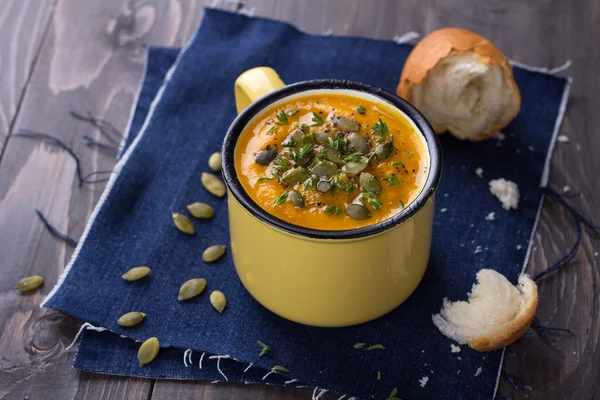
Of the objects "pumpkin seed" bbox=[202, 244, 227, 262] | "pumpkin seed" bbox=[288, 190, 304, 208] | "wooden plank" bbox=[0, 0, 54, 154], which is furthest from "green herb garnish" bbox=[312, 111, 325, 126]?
"wooden plank" bbox=[0, 0, 54, 154]

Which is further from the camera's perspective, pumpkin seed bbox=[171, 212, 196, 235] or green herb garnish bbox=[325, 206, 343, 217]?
pumpkin seed bbox=[171, 212, 196, 235]

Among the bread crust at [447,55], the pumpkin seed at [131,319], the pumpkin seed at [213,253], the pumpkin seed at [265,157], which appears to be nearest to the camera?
the pumpkin seed at [265,157]

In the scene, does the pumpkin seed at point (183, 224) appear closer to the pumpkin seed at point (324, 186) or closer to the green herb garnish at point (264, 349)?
the green herb garnish at point (264, 349)

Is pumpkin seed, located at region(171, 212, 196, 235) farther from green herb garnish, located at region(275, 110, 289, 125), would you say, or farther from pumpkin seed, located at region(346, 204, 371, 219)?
pumpkin seed, located at region(346, 204, 371, 219)

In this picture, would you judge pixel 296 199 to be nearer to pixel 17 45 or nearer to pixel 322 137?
pixel 322 137

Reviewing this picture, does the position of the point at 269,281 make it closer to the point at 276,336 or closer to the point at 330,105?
the point at 276,336

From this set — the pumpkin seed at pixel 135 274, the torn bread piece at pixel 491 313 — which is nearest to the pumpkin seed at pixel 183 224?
the pumpkin seed at pixel 135 274
